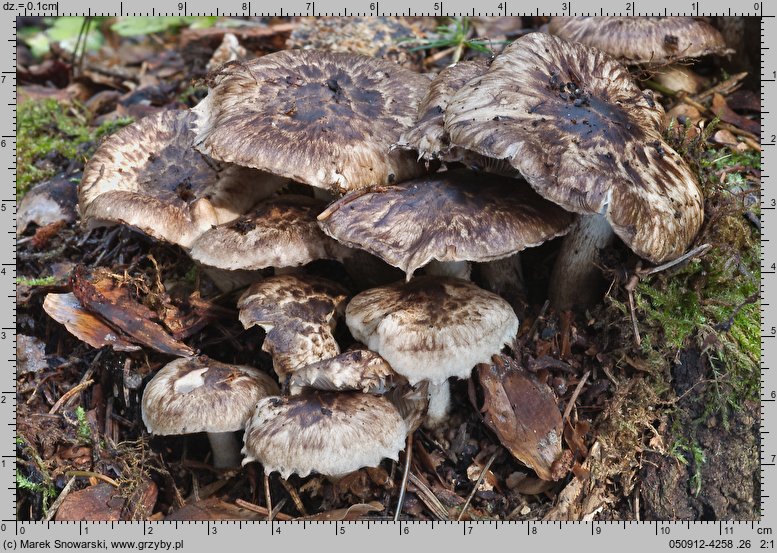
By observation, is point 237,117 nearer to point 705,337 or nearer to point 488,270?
point 488,270

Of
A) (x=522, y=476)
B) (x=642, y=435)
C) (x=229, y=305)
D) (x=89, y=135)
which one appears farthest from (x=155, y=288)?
(x=642, y=435)

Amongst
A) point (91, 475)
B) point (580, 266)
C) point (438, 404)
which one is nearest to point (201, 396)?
point (91, 475)

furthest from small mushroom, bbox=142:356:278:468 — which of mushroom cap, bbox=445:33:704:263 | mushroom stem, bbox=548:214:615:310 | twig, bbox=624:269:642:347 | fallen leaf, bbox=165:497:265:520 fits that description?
twig, bbox=624:269:642:347

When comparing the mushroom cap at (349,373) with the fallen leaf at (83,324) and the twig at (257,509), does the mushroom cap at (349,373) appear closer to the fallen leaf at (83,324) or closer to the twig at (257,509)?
the twig at (257,509)

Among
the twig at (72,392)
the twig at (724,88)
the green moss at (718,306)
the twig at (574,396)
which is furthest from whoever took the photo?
the twig at (724,88)

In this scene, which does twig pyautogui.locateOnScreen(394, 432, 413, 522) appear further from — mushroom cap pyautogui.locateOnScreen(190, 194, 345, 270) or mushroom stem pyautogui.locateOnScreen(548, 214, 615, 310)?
mushroom stem pyautogui.locateOnScreen(548, 214, 615, 310)

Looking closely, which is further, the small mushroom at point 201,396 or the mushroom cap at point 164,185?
the mushroom cap at point 164,185

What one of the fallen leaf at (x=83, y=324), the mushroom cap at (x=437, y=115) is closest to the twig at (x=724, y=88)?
the mushroom cap at (x=437, y=115)
